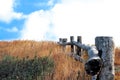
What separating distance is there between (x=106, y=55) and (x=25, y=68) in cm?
569

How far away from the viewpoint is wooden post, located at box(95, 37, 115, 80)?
7.93 metres

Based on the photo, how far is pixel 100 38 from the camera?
26.1 ft

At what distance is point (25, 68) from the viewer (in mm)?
13203

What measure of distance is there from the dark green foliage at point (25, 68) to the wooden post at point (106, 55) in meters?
4.34

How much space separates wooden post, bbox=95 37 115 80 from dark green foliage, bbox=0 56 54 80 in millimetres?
4335

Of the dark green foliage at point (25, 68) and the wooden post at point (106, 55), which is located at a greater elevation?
the wooden post at point (106, 55)

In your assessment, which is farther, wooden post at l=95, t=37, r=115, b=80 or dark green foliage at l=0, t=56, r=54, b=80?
dark green foliage at l=0, t=56, r=54, b=80

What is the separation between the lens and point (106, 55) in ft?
26.0

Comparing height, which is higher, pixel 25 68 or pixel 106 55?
pixel 106 55

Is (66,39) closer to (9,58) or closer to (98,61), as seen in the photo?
(9,58)

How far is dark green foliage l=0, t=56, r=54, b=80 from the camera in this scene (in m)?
12.4

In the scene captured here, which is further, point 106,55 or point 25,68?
point 25,68

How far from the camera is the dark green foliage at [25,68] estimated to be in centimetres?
1243

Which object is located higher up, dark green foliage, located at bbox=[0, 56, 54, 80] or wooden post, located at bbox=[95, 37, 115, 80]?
wooden post, located at bbox=[95, 37, 115, 80]
